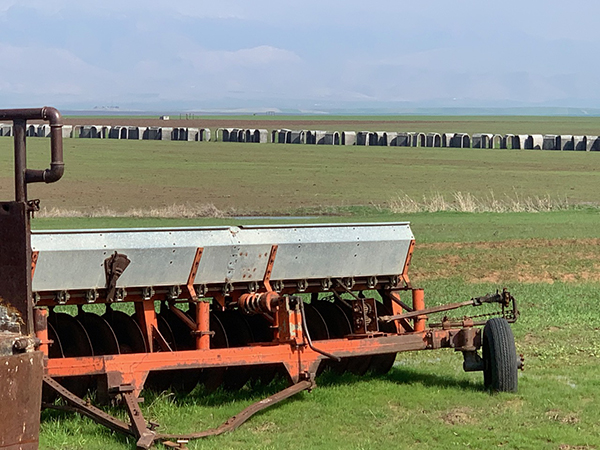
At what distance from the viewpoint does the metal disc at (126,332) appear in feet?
32.2

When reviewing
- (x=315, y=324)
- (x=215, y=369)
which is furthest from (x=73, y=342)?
(x=315, y=324)

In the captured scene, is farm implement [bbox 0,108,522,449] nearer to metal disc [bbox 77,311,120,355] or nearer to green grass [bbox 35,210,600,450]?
metal disc [bbox 77,311,120,355]

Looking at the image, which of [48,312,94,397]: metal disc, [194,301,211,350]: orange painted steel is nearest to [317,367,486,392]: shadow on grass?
[194,301,211,350]: orange painted steel

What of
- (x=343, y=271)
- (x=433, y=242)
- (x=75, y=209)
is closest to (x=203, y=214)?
(x=75, y=209)

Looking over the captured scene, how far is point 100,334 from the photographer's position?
9.91 meters

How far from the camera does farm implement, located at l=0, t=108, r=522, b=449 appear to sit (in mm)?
8859

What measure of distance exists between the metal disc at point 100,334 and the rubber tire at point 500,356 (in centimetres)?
329

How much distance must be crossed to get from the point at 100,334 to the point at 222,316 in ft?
4.33

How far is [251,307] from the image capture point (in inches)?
386

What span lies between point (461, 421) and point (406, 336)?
951mm

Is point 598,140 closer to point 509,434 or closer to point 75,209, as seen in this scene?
point 75,209

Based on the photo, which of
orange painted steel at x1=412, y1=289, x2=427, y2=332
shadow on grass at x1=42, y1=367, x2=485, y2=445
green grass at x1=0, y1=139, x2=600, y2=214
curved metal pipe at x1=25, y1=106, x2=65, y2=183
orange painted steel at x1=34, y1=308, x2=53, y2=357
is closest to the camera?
curved metal pipe at x1=25, y1=106, x2=65, y2=183

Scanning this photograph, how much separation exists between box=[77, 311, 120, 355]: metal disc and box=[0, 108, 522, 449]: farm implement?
1cm

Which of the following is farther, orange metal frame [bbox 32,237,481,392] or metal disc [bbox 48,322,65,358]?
metal disc [bbox 48,322,65,358]
